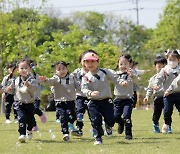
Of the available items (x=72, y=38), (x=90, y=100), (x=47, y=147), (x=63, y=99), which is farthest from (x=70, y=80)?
(x=72, y=38)

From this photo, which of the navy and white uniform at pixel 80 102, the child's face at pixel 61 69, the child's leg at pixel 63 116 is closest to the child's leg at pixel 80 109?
the navy and white uniform at pixel 80 102

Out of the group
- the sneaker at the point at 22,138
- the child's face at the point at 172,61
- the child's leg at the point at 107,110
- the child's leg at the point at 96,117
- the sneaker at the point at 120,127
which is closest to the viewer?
the child's leg at the point at 96,117

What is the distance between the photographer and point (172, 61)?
11.8m

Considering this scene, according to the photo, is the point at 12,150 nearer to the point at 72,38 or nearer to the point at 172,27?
the point at 72,38

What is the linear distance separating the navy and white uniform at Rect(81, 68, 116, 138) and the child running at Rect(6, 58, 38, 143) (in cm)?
114

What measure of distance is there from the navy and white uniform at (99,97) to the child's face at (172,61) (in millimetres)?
1918

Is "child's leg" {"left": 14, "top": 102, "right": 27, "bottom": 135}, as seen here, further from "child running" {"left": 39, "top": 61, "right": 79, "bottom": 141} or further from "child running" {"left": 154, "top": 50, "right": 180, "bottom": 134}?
"child running" {"left": 154, "top": 50, "right": 180, "bottom": 134}

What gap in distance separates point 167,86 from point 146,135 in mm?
1113

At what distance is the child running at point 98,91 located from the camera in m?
10.1

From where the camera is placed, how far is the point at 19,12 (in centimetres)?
3388

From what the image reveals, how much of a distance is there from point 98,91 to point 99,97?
12 centimetres

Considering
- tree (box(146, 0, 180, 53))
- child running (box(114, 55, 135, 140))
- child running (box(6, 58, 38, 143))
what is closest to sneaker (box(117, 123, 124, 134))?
child running (box(114, 55, 135, 140))

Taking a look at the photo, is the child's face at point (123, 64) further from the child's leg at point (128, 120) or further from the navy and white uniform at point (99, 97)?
the navy and white uniform at point (99, 97)

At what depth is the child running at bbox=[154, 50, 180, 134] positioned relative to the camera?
463 inches
